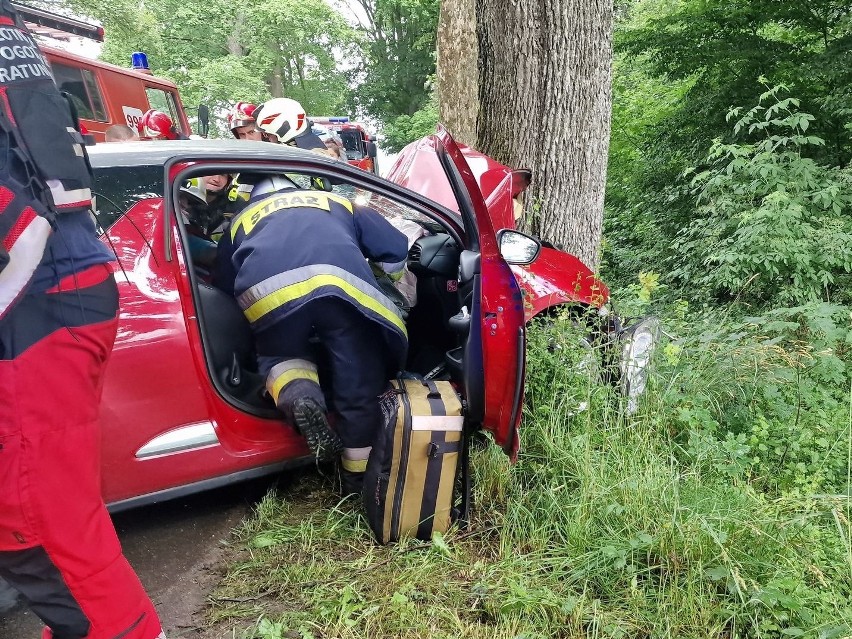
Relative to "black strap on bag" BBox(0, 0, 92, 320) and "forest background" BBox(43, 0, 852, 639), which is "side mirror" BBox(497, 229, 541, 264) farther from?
"black strap on bag" BBox(0, 0, 92, 320)

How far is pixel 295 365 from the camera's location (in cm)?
235

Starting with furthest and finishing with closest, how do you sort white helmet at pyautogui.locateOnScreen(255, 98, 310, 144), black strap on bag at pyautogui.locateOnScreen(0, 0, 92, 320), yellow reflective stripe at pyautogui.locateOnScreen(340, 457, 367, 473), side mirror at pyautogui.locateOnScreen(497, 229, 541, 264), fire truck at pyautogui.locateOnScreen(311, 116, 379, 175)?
fire truck at pyautogui.locateOnScreen(311, 116, 379, 175) < white helmet at pyautogui.locateOnScreen(255, 98, 310, 144) < side mirror at pyautogui.locateOnScreen(497, 229, 541, 264) < yellow reflective stripe at pyautogui.locateOnScreen(340, 457, 367, 473) < black strap on bag at pyautogui.locateOnScreen(0, 0, 92, 320)

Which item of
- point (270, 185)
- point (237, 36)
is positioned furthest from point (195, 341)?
point (237, 36)

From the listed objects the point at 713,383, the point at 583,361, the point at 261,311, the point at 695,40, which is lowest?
the point at 713,383

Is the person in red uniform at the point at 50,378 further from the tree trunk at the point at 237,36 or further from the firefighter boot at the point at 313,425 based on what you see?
the tree trunk at the point at 237,36

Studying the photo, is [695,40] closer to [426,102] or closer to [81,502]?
[81,502]

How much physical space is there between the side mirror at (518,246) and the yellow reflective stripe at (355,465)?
1.07 m

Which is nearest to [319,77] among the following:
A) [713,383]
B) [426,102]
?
[426,102]

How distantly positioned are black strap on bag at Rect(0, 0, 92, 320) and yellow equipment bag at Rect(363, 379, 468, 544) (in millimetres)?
1231

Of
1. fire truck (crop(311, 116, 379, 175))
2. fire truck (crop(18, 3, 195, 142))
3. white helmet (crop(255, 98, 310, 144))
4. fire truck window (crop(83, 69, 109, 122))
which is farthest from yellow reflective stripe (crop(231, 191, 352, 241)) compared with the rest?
fire truck (crop(311, 116, 379, 175))

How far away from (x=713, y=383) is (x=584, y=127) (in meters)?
1.86

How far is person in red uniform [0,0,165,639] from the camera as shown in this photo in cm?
130

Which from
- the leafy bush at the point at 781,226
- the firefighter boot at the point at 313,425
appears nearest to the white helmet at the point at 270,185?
the firefighter boot at the point at 313,425

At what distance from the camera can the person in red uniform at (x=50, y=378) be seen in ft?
4.27
